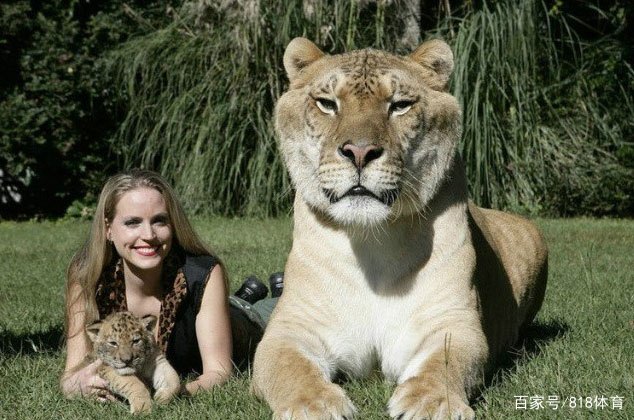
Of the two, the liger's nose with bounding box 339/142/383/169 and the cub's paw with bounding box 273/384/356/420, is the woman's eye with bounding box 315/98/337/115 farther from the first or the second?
the cub's paw with bounding box 273/384/356/420

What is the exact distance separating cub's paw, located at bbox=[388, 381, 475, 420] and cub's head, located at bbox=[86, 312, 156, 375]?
116 centimetres

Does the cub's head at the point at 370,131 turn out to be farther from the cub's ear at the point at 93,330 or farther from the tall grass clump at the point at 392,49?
the tall grass clump at the point at 392,49

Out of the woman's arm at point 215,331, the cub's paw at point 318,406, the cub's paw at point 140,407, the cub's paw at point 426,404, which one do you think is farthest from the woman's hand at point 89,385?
the cub's paw at point 426,404

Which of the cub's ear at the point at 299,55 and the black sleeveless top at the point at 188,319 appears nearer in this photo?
the cub's ear at the point at 299,55

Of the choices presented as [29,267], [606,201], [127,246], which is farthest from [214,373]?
[606,201]

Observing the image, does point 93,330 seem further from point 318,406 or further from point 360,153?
point 360,153

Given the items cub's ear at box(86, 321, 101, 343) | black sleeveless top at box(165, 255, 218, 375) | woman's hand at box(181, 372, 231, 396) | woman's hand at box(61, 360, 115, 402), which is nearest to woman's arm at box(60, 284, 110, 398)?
woman's hand at box(61, 360, 115, 402)

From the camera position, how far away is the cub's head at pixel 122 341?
3.95m

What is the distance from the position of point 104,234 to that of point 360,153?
1.58 meters

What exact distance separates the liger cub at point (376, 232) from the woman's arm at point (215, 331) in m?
0.39

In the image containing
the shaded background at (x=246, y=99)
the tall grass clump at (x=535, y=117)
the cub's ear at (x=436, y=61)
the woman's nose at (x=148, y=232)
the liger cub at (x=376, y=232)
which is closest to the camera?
the liger cub at (x=376, y=232)

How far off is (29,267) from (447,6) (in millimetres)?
6412

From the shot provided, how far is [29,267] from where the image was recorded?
876 cm

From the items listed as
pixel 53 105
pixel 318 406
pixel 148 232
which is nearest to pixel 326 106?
pixel 148 232
